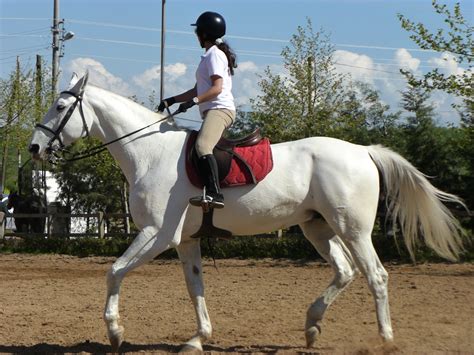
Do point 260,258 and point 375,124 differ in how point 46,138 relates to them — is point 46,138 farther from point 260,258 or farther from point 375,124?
point 375,124

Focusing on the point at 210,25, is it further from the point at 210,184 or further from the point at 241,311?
the point at 241,311

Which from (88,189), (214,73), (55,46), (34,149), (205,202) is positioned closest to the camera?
(205,202)

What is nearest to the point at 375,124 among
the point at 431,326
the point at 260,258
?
the point at 260,258

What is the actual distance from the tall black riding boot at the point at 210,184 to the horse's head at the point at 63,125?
1.28 metres

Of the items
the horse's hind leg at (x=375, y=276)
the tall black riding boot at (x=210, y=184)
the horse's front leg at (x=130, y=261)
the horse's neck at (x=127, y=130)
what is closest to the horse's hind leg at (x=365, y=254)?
the horse's hind leg at (x=375, y=276)

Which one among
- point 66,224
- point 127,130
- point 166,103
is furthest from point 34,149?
point 66,224

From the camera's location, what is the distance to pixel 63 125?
6879 mm

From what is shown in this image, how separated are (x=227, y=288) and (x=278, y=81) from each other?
979 cm

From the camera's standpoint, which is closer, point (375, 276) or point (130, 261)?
point (130, 261)

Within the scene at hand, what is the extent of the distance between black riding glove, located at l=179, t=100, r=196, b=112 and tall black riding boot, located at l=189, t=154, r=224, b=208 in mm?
526

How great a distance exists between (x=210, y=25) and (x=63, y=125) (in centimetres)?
169

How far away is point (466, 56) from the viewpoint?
49.5 feet

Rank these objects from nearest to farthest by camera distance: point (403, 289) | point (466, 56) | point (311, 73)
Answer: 1. point (403, 289)
2. point (466, 56)
3. point (311, 73)

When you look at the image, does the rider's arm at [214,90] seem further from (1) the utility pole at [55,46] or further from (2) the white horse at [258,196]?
(1) the utility pole at [55,46]
